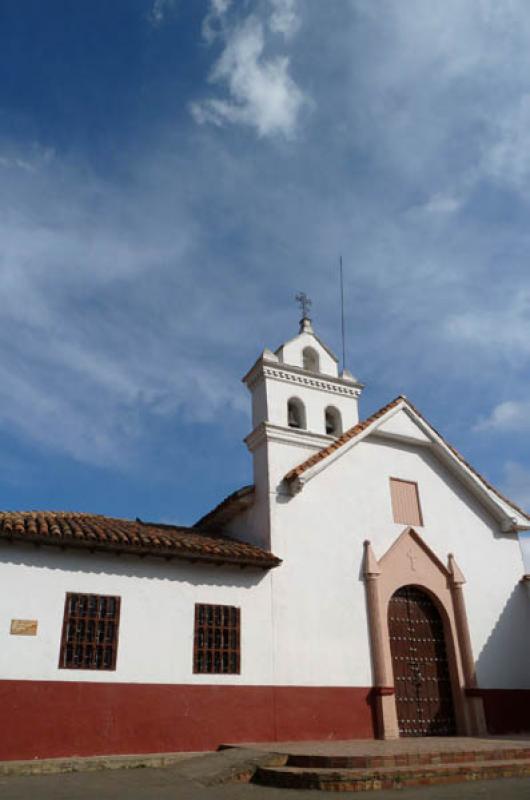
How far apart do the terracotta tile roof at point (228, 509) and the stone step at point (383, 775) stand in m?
6.61

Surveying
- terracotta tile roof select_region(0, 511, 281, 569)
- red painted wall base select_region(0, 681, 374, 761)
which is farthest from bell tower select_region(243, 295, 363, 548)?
red painted wall base select_region(0, 681, 374, 761)

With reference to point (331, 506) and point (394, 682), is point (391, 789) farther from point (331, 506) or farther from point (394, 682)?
point (331, 506)

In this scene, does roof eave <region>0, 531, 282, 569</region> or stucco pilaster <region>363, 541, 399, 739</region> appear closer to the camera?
roof eave <region>0, 531, 282, 569</region>

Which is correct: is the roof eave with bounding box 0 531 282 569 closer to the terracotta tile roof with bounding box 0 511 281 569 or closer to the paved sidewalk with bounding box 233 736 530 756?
the terracotta tile roof with bounding box 0 511 281 569

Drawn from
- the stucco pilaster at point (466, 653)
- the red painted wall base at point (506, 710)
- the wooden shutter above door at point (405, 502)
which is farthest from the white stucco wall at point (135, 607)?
the red painted wall base at point (506, 710)

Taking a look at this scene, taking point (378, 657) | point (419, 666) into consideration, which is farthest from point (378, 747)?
→ point (419, 666)

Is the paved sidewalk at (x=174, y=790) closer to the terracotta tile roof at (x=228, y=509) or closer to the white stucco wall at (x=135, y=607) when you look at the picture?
the white stucco wall at (x=135, y=607)

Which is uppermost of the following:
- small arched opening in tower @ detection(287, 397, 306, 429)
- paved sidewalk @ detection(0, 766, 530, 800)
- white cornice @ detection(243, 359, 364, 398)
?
white cornice @ detection(243, 359, 364, 398)

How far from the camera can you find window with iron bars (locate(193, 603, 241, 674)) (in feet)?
40.9

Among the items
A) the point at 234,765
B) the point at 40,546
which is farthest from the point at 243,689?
the point at 40,546

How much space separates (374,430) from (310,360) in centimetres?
308

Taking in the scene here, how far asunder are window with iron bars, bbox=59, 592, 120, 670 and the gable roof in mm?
4878

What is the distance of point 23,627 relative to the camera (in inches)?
433

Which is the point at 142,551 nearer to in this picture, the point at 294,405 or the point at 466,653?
the point at 294,405
